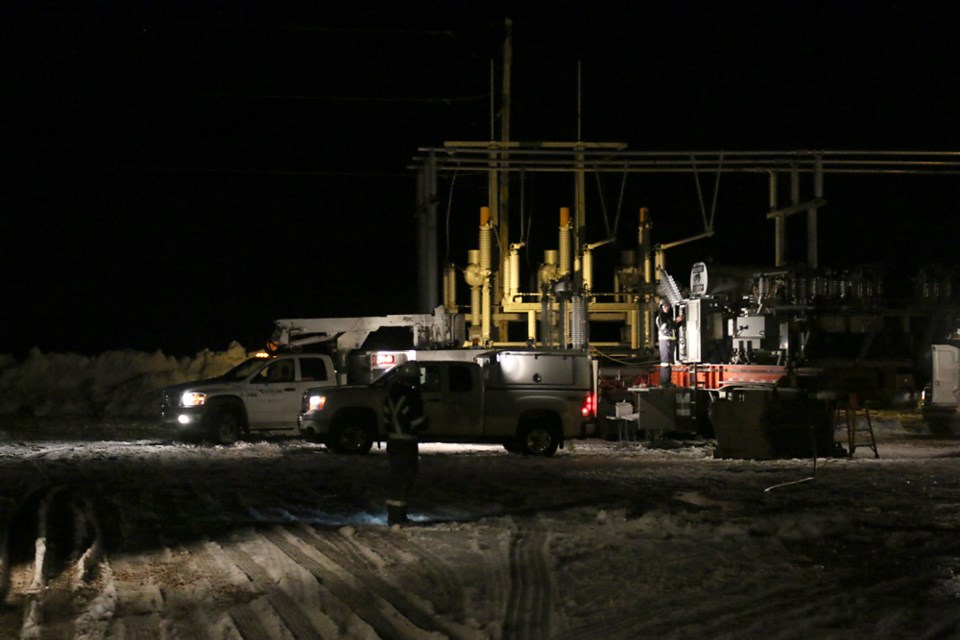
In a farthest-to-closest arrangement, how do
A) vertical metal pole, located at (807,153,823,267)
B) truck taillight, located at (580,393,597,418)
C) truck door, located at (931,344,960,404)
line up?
vertical metal pole, located at (807,153,823,267) < truck door, located at (931,344,960,404) < truck taillight, located at (580,393,597,418)

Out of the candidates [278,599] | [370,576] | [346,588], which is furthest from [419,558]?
[278,599]

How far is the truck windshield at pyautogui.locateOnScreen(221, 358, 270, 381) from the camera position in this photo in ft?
79.5

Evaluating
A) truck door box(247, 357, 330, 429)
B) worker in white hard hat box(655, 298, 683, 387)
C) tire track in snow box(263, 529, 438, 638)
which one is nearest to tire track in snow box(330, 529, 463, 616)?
tire track in snow box(263, 529, 438, 638)

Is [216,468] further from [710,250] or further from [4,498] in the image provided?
[710,250]

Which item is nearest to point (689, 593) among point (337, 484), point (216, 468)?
point (337, 484)

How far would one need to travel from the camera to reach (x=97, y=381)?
34000 mm

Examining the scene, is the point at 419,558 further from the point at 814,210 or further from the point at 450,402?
the point at 814,210

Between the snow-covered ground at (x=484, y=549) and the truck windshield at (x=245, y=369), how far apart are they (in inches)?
176

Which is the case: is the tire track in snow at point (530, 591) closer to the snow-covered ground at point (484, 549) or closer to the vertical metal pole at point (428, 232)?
the snow-covered ground at point (484, 549)

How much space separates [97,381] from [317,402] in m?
15.1

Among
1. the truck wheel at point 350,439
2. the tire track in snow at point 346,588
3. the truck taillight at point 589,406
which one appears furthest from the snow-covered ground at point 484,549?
the truck taillight at point 589,406

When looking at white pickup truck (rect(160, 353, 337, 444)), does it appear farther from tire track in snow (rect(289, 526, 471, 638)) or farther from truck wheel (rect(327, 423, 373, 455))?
tire track in snow (rect(289, 526, 471, 638))

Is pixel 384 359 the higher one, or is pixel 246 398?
pixel 384 359

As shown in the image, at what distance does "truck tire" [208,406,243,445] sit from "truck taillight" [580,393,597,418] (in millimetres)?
7034
